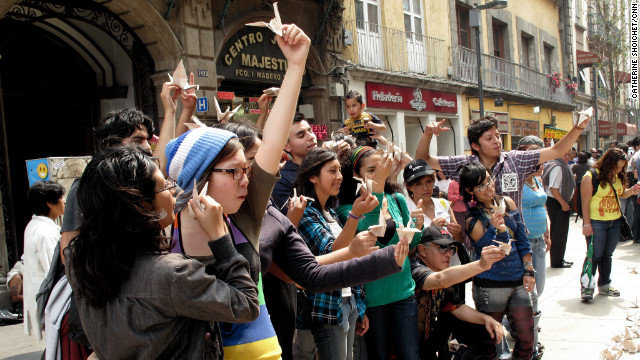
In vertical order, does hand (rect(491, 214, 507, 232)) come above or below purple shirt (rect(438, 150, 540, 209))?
below

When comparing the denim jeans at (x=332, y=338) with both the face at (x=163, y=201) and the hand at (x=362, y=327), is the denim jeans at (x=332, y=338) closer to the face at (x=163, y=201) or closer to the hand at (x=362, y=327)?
the hand at (x=362, y=327)

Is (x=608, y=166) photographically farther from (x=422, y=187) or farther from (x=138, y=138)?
(x=138, y=138)

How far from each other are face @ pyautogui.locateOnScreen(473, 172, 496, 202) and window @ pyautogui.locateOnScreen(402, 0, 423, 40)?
11693 mm

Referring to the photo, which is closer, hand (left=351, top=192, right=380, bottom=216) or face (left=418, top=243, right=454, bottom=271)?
hand (left=351, top=192, right=380, bottom=216)

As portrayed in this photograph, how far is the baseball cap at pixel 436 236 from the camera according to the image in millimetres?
3652

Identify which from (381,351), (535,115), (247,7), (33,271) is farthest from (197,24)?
(535,115)

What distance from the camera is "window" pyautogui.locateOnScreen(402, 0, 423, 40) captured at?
48.8 feet

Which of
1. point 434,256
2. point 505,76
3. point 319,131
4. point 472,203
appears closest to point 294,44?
point 434,256

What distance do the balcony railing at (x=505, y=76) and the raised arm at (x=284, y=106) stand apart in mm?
15458

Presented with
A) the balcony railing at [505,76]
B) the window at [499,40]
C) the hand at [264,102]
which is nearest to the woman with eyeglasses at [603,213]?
the hand at [264,102]

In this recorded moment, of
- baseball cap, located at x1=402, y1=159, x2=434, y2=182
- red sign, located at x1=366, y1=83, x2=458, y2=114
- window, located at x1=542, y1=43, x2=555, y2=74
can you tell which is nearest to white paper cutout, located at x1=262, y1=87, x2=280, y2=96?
baseball cap, located at x1=402, y1=159, x2=434, y2=182

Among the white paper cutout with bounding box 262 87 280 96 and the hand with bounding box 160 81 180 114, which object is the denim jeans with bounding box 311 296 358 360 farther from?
the hand with bounding box 160 81 180 114

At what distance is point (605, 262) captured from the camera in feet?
20.3

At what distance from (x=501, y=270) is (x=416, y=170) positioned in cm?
106
